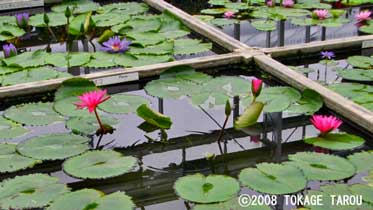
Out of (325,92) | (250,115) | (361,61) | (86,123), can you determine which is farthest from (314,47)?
(86,123)

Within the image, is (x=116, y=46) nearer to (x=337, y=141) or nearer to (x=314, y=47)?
(x=314, y=47)

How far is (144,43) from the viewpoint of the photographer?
10.9 feet

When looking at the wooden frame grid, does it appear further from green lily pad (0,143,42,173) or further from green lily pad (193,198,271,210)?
green lily pad (193,198,271,210)

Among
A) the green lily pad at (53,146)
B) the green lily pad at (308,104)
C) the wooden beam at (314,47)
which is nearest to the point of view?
the green lily pad at (53,146)

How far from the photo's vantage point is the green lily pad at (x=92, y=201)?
186cm

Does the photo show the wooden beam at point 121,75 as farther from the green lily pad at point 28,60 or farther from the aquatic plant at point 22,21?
the aquatic plant at point 22,21

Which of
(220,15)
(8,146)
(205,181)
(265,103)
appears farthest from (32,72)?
(220,15)

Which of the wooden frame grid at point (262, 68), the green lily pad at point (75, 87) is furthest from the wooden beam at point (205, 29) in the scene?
the green lily pad at point (75, 87)

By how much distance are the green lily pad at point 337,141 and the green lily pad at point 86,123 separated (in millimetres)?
759

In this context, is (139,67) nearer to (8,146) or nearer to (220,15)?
(8,146)

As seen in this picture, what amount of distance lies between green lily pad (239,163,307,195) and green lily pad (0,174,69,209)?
57 cm

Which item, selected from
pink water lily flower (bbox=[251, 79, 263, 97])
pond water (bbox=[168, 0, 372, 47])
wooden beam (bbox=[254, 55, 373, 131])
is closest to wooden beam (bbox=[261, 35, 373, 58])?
wooden beam (bbox=[254, 55, 373, 131])

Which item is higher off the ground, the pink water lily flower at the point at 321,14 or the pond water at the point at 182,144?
the pink water lily flower at the point at 321,14

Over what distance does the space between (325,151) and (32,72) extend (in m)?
1.43
